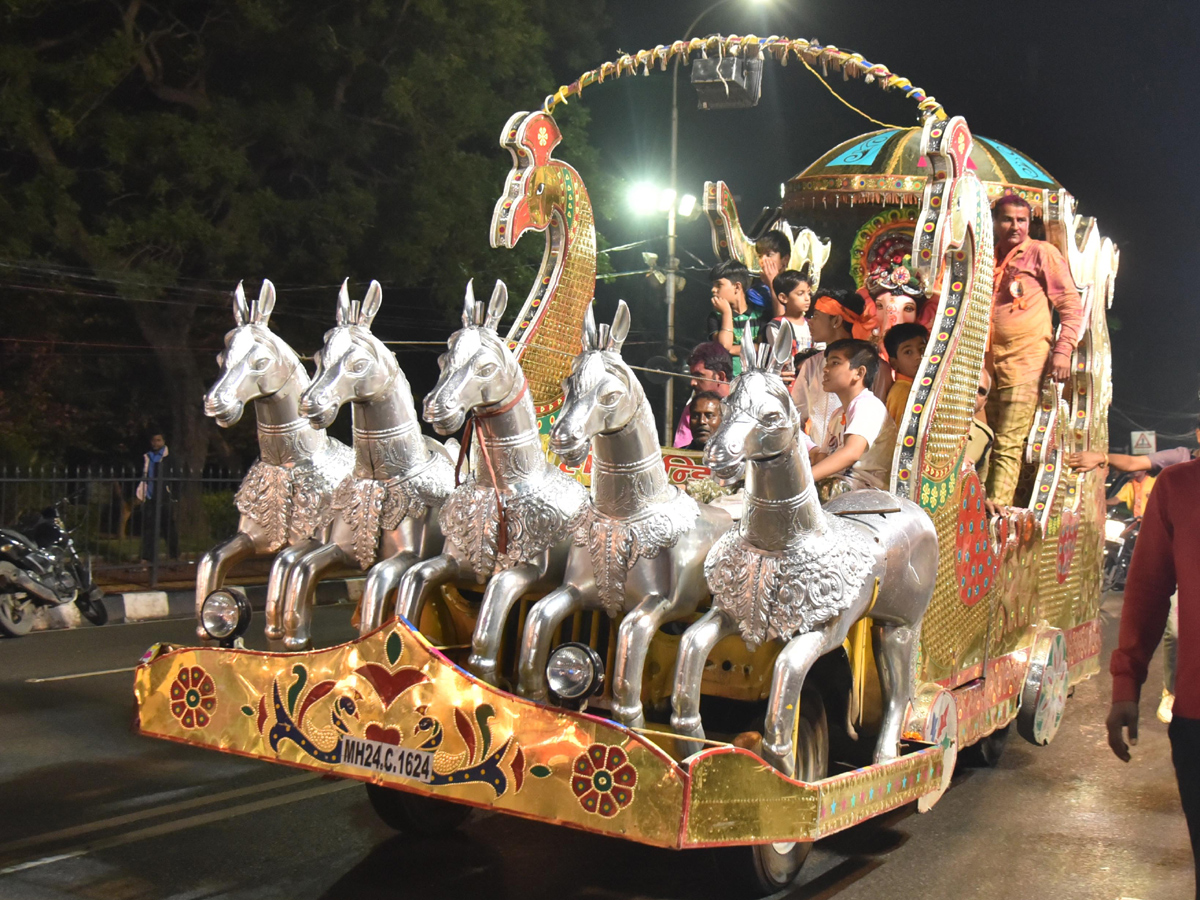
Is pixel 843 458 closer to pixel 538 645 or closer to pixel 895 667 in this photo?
pixel 895 667

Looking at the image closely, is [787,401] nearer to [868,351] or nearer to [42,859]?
[868,351]

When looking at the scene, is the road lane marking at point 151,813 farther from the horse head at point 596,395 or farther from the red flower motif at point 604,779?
the horse head at point 596,395

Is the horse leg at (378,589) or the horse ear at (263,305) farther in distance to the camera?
the horse ear at (263,305)

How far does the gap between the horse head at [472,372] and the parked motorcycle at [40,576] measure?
6.93 metres

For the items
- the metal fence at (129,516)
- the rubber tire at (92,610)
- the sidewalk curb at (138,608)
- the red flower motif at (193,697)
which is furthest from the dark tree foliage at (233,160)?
the red flower motif at (193,697)

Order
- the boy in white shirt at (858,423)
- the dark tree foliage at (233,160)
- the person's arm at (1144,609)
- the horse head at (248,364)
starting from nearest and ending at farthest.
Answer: the person's arm at (1144,609), the horse head at (248,364), the boy in white shirt at (858,423), the dark tree foliage at (233,160)

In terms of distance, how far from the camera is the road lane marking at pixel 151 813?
496cm

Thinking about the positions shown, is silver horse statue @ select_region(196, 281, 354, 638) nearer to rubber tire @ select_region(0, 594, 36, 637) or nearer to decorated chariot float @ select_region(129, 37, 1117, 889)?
decorated chariot float @ select_region(129, 37, 1117, 889)

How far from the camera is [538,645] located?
14.3 ft

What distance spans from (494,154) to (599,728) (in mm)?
15760

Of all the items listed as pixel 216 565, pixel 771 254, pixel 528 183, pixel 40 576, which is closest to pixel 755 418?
pixel 216 565

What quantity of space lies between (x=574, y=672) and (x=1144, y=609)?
177 centimetres

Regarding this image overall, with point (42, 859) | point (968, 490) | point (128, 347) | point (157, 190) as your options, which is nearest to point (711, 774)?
point (968, 490)

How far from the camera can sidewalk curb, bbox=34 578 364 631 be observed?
11109 mm
